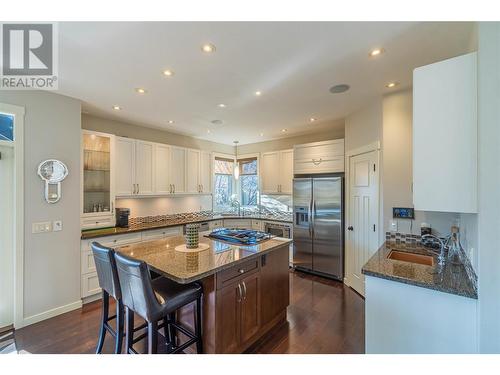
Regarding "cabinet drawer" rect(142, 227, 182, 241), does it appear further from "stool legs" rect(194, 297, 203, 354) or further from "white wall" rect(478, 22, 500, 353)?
"white wall" rect(478, 22, 500, 353)

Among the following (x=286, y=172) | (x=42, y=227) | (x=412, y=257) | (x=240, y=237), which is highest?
(x=286, y=172)

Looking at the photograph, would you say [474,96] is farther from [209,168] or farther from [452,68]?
[209,168]

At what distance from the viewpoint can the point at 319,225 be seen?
12.6 ft

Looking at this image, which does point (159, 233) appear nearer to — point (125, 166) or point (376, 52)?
point (125, 166)

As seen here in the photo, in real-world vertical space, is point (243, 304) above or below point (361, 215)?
below

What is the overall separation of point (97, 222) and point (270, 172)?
3.32 metres

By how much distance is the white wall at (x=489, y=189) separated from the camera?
1159 mm

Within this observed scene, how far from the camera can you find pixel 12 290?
2424 millimetres

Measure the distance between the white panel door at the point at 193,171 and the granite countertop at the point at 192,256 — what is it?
2.12 metres

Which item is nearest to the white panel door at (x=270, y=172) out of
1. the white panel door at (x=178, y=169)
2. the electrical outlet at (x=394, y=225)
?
the white panel door at (x=178, y=169)

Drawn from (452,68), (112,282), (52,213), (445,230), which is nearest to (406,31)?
(452,68)

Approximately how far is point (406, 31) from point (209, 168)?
160 inches

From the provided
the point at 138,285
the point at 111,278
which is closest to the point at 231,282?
the point at 138,285
